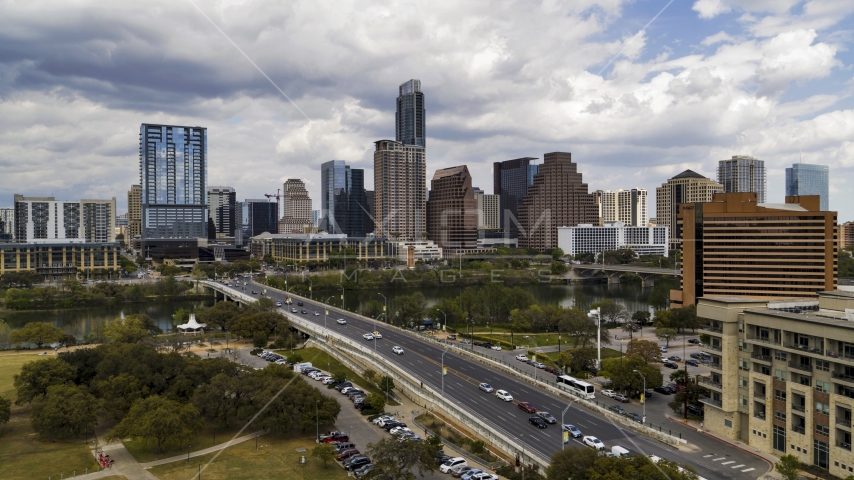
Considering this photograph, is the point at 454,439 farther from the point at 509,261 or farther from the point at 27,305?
the point at 509,261

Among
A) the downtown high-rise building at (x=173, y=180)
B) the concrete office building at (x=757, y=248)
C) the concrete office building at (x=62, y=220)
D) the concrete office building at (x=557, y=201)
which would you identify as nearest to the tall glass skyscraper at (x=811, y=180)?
the concrete office building at (x=557, y=201)

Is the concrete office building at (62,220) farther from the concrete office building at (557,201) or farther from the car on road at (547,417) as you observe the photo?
the car on road at (547,417)

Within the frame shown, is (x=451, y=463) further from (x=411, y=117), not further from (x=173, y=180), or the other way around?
(x=411, y=117)

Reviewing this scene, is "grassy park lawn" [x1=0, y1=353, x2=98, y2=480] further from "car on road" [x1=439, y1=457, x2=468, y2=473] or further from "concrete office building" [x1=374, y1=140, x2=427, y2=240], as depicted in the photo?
"concrete office building" [x1=374, y1=140, x2=427, y2=240]

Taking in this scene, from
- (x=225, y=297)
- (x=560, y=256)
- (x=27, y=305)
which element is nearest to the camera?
(x=27, y=305)

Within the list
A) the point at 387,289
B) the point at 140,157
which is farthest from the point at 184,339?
the point at 140,157

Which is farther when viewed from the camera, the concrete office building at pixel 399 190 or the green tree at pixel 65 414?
the concrete office building at pixel 399 190

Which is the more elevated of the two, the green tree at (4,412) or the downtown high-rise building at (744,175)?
the downtown high-rise building at (744,175)
